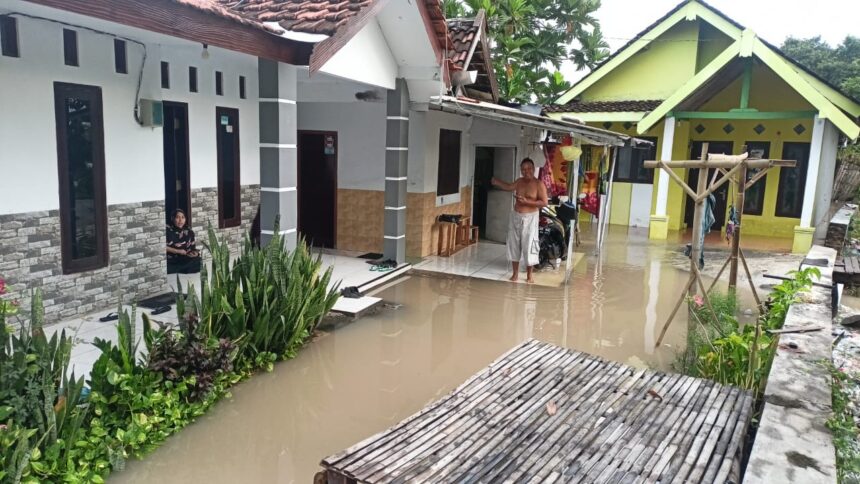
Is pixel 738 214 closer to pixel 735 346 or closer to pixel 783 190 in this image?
pixel 735 346

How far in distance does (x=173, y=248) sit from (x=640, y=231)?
11.3 metres

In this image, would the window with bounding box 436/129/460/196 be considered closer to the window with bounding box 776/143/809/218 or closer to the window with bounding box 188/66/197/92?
the window with bounding box 188/66/197/92

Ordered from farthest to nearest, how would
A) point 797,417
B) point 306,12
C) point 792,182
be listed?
point 792,182, point 306,12, point 797,417

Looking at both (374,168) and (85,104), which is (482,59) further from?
(85,104)

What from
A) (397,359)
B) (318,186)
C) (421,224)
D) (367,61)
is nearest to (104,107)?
(367,61)

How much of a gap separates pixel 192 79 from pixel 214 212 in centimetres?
173

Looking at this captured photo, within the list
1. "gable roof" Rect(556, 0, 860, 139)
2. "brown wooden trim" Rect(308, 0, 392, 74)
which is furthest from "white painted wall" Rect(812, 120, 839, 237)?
"brown wooden trim" Rect(308, 0, 392, 74)

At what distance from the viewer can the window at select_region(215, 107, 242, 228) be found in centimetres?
830

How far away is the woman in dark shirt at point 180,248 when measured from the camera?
756 cm

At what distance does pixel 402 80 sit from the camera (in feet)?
28.3

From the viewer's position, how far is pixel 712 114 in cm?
1304

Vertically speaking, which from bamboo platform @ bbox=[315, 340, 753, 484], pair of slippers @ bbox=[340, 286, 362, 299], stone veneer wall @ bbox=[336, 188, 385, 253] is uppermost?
stone veneer wall @ bbox=[336, 188, 385, 253]

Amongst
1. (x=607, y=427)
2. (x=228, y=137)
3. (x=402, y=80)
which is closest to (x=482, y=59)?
(x=402, y=80)

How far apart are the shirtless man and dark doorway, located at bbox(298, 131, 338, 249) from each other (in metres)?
2.94
